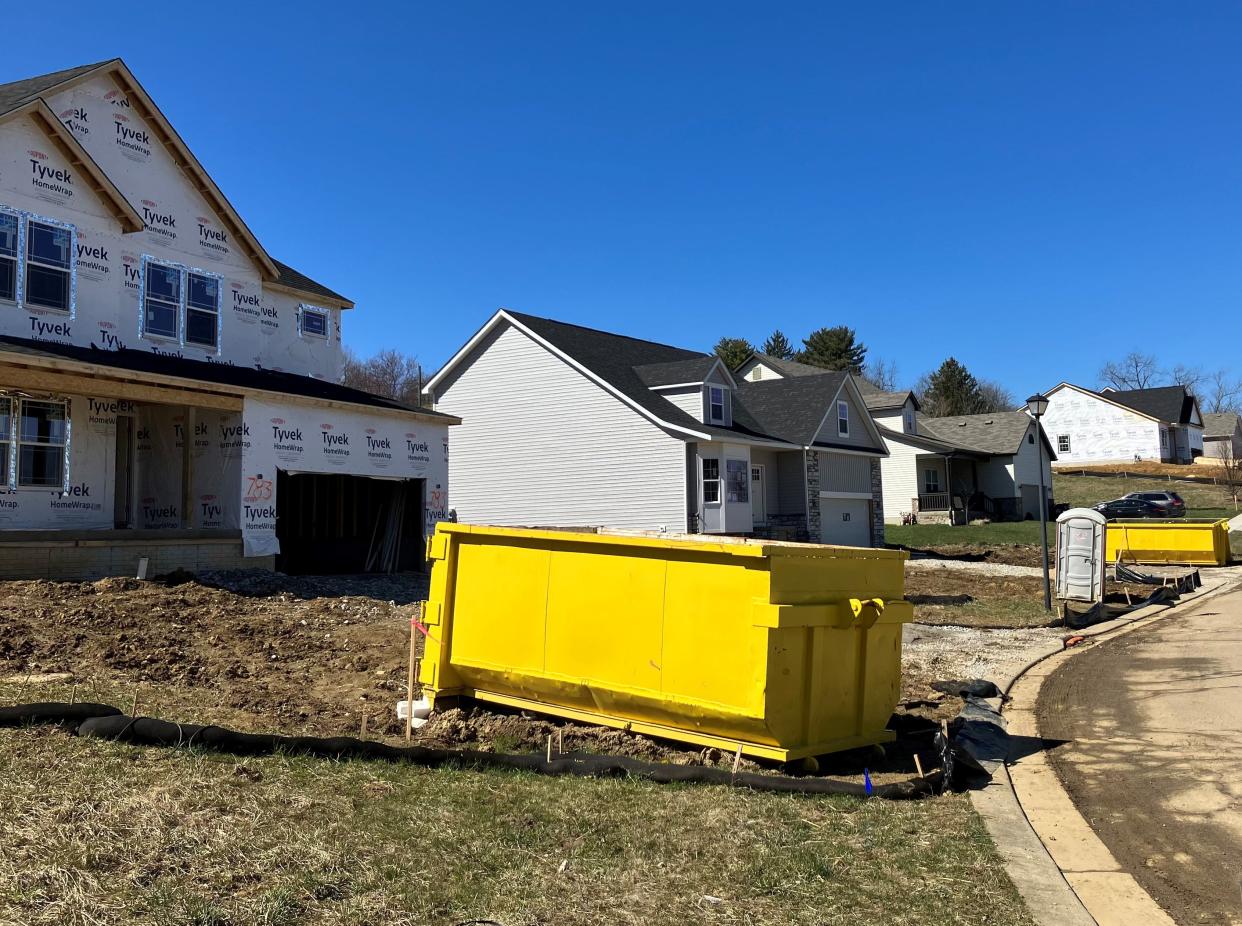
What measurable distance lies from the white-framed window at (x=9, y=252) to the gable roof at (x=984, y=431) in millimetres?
42715

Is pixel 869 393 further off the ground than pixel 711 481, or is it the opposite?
pixel 869 393

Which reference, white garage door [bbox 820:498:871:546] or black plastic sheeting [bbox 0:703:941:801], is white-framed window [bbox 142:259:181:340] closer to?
black plastic sheeting [bbox 0:703:941:801]

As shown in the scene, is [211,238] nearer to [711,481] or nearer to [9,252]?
[9,252]

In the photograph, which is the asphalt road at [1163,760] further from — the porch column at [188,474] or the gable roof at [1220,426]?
the gable roof at [1220,426]

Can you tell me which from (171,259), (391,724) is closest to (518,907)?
(391,724)

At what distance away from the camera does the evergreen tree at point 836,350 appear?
8006 cm

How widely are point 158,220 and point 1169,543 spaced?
27119 millimetres

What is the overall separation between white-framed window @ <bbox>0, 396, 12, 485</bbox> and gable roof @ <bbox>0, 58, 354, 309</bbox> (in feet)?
14.4

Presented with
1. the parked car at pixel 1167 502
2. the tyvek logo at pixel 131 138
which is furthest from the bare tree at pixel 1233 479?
the tyvek logo at pixel 131 138

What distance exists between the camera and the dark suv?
45.2 meters

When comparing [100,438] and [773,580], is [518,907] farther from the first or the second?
[100,438]

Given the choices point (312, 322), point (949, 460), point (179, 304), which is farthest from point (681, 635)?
point (949, 460)

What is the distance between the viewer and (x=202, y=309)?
64.1 feet

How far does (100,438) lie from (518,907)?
15297 millimetres
